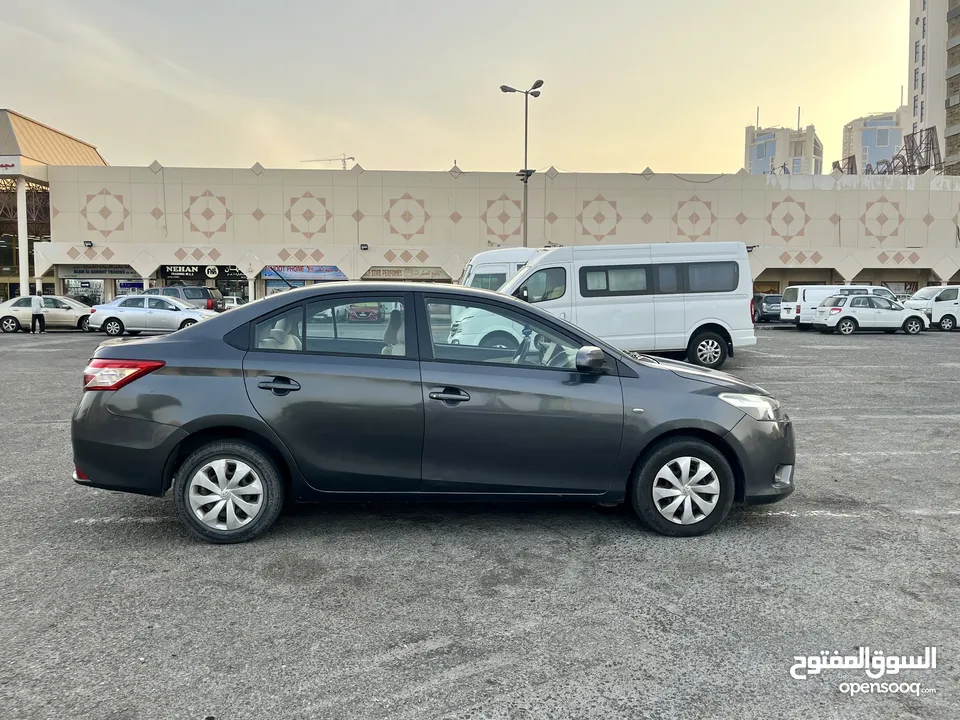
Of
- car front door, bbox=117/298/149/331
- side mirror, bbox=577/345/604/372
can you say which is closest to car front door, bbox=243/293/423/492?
side mirror, bbox=577/345/604/372

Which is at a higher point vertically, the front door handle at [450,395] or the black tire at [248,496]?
the front door handle at [450,395]

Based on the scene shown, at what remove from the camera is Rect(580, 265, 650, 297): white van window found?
1360cm

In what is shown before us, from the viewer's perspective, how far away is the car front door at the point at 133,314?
73.0ft

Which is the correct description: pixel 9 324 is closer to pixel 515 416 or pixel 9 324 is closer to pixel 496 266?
pixel 496 266

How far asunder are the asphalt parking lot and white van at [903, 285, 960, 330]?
24161 mm

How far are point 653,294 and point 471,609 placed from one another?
11.1 metres

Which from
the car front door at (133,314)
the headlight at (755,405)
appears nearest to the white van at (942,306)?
the headlight at (755,405)

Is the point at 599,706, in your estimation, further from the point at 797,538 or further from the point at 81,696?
the point at 797,538

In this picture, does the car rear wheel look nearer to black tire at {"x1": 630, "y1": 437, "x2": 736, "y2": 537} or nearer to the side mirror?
the side mirror

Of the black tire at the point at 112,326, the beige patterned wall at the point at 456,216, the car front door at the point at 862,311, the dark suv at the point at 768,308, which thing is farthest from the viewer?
the beige patterned wall at the point at 456,216

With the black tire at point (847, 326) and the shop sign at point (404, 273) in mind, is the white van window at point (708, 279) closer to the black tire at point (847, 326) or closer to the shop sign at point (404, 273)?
the black tire at point (847, 326)

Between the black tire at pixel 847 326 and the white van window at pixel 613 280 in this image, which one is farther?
the black tire at pixel 847 326

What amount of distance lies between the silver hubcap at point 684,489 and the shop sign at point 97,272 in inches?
1489

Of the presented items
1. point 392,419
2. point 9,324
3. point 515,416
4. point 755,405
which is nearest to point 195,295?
point 9,324
